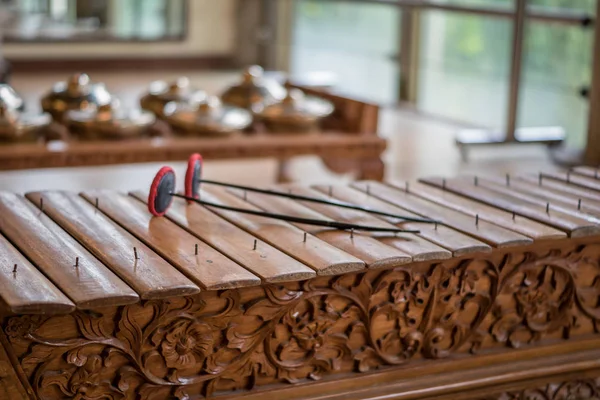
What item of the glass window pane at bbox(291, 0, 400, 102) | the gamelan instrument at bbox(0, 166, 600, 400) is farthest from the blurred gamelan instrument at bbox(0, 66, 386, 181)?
the glass window pane at bbox(291, 0, 400, 102)

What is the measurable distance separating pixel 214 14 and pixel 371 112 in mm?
3999

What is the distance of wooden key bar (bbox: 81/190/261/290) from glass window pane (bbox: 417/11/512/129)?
10.6 ft

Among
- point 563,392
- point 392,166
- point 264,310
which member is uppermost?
point 264,310

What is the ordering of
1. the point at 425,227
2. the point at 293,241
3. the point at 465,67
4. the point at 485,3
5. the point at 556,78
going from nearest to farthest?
the point at 293,241 → the point at 425,227 → the point at 556,78 → the point at 485,3 → the point at 465,67

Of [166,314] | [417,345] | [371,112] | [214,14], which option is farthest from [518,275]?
[214,14]

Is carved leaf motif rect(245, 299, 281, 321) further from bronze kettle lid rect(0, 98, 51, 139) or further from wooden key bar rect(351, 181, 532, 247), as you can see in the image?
bronze kettle lid rect(0, 98, 51, 139)

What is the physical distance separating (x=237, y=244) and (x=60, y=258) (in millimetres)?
287

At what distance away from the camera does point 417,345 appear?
181 cm

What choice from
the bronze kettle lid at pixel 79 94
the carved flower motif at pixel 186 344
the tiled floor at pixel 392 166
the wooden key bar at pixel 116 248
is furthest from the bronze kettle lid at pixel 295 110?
the carved flower motif at pixel 186 344

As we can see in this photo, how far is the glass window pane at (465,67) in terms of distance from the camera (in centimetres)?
494

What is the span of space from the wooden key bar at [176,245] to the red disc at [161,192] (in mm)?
20

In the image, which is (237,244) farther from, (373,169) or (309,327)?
(373,169)

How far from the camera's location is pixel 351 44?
6.05 metres

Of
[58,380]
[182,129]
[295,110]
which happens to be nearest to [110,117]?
[182,129]
